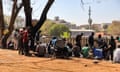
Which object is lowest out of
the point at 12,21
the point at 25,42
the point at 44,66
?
the point at 44,66

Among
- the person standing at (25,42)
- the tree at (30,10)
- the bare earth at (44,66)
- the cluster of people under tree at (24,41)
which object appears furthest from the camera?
the tree at (30,10)

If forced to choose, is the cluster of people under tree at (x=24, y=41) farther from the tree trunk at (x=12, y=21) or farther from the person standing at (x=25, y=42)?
the tree trunk at (x=12, y=21)

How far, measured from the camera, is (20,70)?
1551 centimetres

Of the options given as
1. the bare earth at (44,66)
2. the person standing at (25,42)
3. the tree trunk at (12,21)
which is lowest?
the bare earth at (44,66)

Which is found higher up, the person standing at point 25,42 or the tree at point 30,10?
the tree at point 30,10

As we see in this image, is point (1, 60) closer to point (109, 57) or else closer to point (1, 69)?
point (1, 69)

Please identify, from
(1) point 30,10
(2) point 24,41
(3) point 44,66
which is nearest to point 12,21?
(1) point 30,10

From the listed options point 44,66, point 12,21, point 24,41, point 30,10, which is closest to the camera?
point 44,66

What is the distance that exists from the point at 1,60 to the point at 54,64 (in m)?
3.01

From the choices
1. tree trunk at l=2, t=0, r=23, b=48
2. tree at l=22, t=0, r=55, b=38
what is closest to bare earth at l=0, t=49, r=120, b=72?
tree at l=22, t=0, r=55, b=38

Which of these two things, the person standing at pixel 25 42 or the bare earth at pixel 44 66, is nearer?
the bare earth at pixel 44 66

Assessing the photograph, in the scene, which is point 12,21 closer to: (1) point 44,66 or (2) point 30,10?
(2) point 30,10

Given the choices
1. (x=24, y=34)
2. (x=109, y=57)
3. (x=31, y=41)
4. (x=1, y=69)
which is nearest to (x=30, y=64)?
(x=1, y=69)

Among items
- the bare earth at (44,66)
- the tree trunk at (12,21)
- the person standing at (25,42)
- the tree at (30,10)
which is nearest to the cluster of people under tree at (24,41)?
the person standing at (25,42)
